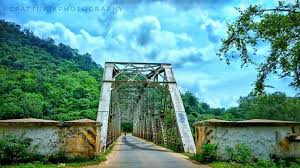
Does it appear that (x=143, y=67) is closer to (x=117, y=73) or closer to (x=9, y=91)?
(x=117, y=73)

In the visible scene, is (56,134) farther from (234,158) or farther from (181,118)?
(181,118)

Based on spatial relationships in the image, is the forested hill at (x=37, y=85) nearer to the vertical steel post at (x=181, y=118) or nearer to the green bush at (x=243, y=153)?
Answer: the vertical steel post at (x=181, y=118)

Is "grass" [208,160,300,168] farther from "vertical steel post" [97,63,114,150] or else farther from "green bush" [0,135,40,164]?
"vertical steel post" [97,63,114,150]

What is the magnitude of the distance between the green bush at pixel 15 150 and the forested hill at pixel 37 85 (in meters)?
28.7

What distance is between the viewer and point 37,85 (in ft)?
182

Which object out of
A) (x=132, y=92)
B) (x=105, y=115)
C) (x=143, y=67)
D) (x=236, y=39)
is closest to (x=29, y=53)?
(x=132, y=92)

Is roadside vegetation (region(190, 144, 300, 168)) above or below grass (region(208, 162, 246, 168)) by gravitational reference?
above

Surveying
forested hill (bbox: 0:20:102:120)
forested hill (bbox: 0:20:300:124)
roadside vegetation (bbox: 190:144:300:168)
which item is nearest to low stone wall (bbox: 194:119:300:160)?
roadside vegetation (bbox: 190:144:300:168)

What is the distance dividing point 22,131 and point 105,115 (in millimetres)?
7059

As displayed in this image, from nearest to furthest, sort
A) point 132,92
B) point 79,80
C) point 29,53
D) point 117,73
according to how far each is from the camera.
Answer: point 117,73
point 132,92
point 79,80
point 29,53

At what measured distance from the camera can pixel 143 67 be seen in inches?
909

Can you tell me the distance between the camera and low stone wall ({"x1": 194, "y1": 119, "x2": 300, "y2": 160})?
991cm

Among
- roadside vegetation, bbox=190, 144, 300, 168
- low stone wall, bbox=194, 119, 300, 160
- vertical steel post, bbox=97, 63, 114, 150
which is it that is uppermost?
vertical steel post, bbox=97, 63, 114, 150

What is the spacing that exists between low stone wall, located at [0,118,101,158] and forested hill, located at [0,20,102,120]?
2852 centimetres
